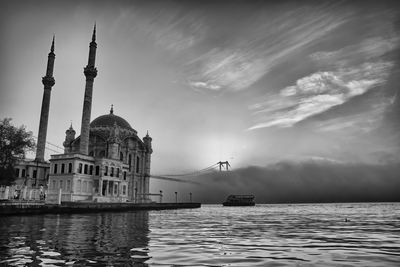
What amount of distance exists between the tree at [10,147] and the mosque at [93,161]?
9.29 meters

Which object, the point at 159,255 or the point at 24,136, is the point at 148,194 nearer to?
the point at 24,136

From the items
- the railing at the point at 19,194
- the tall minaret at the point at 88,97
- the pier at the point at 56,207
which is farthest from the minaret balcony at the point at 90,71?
the pier at the point at 56,207

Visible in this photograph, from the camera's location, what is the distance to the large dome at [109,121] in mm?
85000

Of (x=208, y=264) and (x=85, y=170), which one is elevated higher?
(x=85, y=170)

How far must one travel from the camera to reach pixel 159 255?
10.9 meters

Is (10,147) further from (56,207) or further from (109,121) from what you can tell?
(109,121)

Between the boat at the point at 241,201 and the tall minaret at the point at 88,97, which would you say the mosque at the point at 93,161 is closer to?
the tall minaret at the point at 88,97

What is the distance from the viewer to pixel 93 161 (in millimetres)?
67562

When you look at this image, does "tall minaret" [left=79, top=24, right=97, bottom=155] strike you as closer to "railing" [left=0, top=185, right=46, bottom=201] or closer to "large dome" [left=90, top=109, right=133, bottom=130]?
"railing" [left=0, top=185, right=46, bottom=201]

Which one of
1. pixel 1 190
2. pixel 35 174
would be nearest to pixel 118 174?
pixel 35 174

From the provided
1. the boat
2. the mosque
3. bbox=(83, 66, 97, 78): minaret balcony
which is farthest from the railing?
the boat

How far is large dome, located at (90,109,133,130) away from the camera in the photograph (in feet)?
279

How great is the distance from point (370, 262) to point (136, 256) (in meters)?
6.71

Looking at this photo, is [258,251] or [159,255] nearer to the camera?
[159,255]
